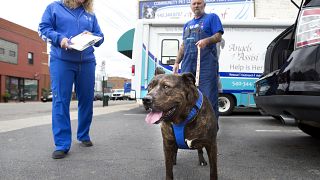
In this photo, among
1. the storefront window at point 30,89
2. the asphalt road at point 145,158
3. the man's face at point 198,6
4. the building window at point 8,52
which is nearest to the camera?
the asphalt road at point 145,158

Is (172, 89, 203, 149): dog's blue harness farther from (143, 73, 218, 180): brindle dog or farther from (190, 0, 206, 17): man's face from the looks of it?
(190, 0, 206, 17): man's face

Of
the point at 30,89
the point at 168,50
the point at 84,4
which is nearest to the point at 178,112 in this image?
the point at 84,4

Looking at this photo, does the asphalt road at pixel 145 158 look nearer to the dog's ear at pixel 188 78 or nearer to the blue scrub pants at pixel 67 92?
the blue scrub pants at pixel 67 92

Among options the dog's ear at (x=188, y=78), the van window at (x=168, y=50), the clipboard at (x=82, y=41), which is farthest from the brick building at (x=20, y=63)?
the dog's ear at (x=188, y=78)

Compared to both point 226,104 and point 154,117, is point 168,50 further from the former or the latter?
point 154,117

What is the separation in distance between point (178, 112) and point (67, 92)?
6.28 feet

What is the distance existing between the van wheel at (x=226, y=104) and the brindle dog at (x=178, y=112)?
288 inches

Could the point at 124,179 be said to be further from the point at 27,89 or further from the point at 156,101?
the point at 27,89

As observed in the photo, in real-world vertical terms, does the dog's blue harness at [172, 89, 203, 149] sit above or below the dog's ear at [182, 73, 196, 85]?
below

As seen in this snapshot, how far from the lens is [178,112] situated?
2.76 m

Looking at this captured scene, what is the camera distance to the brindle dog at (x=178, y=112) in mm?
2629

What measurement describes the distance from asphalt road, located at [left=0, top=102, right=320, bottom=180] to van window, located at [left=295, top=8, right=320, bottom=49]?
1.19m

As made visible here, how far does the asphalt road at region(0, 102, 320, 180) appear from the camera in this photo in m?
3.40

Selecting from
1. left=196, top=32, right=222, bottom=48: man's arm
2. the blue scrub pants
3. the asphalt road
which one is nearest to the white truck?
the asphalt road
